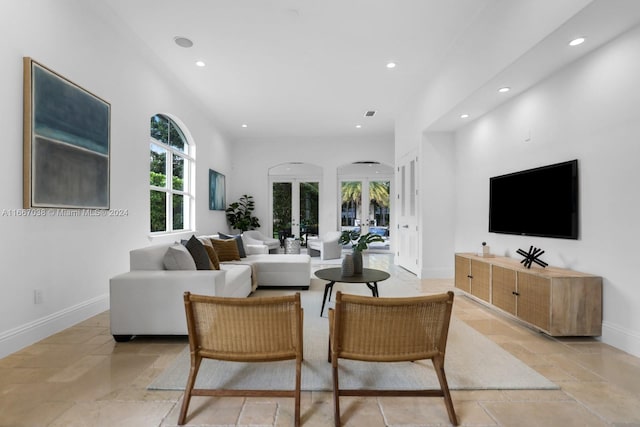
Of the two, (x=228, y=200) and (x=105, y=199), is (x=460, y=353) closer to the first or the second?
(x=105, y=199)

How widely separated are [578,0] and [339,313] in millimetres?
2592

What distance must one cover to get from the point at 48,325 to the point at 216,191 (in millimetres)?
4634

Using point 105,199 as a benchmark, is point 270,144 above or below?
above

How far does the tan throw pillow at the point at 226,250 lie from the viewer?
4.64 m

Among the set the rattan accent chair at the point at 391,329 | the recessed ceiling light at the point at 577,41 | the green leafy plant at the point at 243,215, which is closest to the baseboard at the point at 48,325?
the rattan accent chair at the point at 391,329

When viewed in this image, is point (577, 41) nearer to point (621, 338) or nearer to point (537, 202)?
point (537, 202)

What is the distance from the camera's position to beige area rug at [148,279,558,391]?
2.00 meters

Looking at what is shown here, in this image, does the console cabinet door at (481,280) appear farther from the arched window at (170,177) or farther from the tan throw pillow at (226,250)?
the arched window at (170,177)

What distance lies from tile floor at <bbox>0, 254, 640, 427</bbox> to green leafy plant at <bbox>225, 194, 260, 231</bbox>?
5.48m

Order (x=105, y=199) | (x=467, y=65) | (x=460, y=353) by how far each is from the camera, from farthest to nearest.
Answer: (x=467, y=65) → (x=105, y=199) → (x=460, y=353)

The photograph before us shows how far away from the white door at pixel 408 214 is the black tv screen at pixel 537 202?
170cm

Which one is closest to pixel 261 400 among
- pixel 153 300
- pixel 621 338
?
pixel 153 300

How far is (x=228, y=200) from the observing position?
27.1ft

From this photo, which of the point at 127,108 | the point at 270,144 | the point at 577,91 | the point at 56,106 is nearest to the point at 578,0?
the point at 577,91
